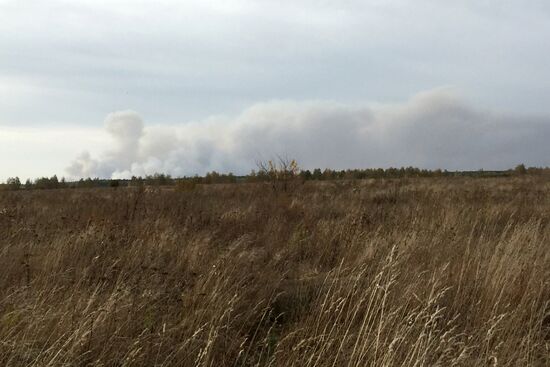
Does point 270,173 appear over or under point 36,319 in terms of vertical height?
over

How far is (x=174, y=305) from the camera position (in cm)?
338

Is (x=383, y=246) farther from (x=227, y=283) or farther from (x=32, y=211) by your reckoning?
(x=32, y=211)

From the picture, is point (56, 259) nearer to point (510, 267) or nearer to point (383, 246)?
point (383, 246)

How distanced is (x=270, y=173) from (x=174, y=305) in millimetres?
12372

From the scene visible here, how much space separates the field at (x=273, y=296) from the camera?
2.65 m

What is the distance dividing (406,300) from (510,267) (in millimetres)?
1304

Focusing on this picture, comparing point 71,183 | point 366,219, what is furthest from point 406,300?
point 71,183

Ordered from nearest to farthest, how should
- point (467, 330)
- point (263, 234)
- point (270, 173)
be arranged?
1. point (467, 330)
2. point (263, 234)
3. point (270, 173)

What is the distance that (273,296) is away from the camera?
4.01 meters

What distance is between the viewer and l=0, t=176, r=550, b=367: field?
2.65 metres

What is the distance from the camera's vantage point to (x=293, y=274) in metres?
5.03

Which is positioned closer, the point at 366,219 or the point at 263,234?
the point at 263,234

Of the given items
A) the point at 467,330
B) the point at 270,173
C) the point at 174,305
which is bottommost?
the point at 467,330

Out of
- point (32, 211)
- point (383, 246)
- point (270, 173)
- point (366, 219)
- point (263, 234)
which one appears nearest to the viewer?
point (383, 246)
